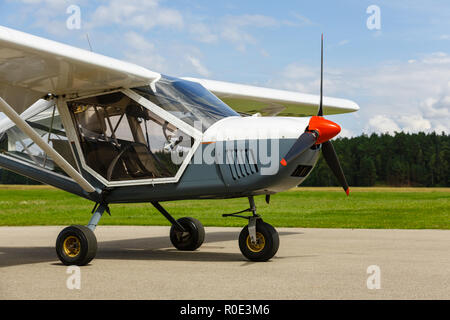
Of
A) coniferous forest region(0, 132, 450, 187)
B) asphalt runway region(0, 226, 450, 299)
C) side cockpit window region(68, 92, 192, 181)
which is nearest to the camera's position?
asphalt runway region(0, 226, 450, 299)

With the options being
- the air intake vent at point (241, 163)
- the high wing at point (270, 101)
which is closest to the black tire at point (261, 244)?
the air intake vent at point (241, 163)

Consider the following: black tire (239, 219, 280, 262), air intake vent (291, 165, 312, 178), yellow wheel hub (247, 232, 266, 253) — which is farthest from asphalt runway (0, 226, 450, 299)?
air intake vent (291, 165, 312, 178)

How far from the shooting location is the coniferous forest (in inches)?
4774

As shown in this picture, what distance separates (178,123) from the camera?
325 inches

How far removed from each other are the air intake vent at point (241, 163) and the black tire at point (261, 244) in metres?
0.89

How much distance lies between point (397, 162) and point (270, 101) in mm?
116546

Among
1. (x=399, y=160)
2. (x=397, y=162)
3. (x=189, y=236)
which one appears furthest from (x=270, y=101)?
(x=399, y=160)

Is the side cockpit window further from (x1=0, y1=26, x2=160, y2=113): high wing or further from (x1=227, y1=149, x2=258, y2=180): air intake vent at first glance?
(x1=227, y1=149, x2=258, y2=180): air intake vent

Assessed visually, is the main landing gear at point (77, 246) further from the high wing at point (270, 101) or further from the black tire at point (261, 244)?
the high wing at point (270, 101)

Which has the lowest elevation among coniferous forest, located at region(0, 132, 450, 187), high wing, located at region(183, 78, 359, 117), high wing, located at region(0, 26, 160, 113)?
high wing, located at region(0, 26, 160, 113)

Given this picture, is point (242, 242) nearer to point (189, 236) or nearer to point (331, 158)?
point (331, 158)

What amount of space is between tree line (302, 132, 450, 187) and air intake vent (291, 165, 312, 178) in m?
112
